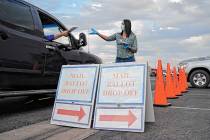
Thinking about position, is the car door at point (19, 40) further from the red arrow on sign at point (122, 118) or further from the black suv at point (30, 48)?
the red arrow on sign at point (122, 118)

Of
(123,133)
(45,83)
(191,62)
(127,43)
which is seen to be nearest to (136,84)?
(123,133)

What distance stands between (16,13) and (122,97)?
2530 millimetres

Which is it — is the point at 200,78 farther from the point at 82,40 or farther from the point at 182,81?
the point at 82,40

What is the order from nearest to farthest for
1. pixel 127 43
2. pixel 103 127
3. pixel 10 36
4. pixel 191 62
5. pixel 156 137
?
pixel 156 137, pixel 103 127, pixel 10 36, pixel 127 43, pixel 191 62

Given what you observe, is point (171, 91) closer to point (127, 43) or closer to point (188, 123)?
point (127, 43)

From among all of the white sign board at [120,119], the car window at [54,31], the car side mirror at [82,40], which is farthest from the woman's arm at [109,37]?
the white sign board at [120,119]

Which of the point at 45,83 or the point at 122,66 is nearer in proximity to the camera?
the point at 122,66

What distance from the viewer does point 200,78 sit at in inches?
585

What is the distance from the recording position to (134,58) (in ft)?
24.2

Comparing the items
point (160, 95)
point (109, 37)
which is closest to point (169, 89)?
point (160, 95)

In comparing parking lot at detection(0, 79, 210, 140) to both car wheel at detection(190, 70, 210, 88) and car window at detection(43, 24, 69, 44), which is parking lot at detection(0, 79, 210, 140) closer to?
car window at detection(43, 24, 69, 44)

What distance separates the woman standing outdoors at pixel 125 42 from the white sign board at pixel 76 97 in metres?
1.41

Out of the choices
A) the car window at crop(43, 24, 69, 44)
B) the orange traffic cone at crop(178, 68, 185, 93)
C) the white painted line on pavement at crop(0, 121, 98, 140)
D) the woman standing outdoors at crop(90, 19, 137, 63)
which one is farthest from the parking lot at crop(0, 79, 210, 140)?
the orange traffic cone at crop(178, 68, 185, 93)

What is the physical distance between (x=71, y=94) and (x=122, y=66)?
91 cm
